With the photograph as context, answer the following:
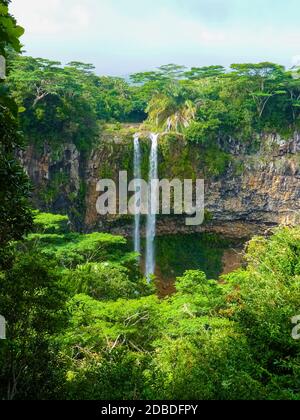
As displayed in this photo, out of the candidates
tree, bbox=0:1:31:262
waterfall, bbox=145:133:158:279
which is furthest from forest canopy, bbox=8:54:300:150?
tree, bbox=0:1:31:262

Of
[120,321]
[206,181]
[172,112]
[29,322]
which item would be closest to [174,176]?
[206,181]

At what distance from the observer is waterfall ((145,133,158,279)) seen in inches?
989

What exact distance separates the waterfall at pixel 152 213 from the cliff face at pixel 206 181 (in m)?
0.33

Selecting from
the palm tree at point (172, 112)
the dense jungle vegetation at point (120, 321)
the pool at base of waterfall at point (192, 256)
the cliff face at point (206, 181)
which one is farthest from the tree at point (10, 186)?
the palm tree at point (172, 112)

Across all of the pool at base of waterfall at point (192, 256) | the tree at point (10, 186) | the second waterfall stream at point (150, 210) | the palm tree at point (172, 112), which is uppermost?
the palm tree at point (172, 112)

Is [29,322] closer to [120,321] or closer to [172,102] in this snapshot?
[120,321]

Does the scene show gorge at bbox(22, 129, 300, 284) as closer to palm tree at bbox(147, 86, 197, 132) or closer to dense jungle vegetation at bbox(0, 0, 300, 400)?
palm tree at bbox(147, 86, 197, 132)

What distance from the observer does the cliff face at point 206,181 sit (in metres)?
24.0

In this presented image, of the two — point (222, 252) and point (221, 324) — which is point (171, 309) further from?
point (222, 252)

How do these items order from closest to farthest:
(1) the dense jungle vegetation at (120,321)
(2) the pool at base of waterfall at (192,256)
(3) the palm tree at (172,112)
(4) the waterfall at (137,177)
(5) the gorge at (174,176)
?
(1) the dense jungle vegetation at (120,321) → (5) the gorge at (174,176) → (4) the waterfall at (137,177) → (3) the palm tree at (172,112) → (2) the pool at base of waterfall at (192,256)

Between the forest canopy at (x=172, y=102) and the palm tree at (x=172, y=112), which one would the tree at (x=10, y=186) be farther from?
the palm tree at (x=172, y=112)

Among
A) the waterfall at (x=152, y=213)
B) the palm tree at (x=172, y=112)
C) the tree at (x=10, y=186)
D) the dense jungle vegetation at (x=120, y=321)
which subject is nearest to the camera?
the tree at (x=10, y=186)

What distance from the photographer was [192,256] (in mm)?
26484
